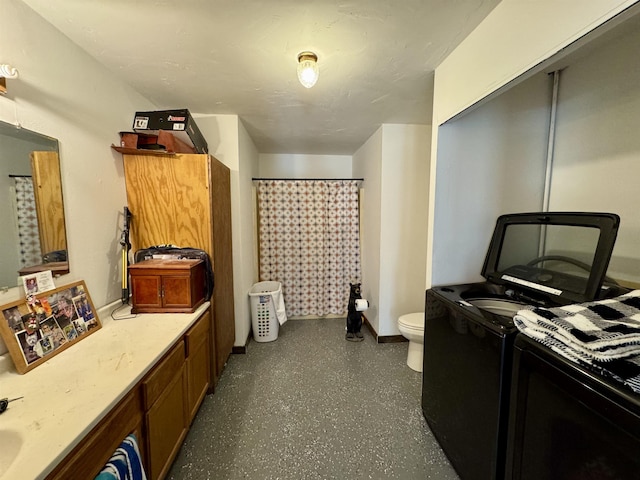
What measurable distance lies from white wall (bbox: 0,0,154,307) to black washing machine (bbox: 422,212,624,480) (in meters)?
2.06

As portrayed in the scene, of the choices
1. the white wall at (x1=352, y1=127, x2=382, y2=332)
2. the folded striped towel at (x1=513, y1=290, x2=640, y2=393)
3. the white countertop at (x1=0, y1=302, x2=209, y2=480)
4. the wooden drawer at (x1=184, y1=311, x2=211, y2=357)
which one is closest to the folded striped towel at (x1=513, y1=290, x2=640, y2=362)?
the folded striped towel at (x1=513, y1=290, x2=640, y2=393)

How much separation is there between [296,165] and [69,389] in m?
3.28

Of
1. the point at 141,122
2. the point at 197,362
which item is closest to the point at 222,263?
the point at 197,362

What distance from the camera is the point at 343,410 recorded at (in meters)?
1.75

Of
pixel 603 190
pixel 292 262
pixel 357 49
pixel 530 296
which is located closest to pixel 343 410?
pixel 530 296

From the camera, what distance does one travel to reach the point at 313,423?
1.64m

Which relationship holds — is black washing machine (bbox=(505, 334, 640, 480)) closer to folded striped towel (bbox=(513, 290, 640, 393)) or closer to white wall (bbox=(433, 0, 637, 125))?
folded striped towel (bbox=(513, 290, 640, 393))

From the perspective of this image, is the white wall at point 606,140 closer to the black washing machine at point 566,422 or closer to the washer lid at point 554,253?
the washer lid at point 554,253

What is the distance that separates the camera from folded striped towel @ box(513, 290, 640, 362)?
0.65 metres

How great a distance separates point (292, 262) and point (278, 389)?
61.4 inches

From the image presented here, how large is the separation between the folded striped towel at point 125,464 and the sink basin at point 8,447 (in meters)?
0.24

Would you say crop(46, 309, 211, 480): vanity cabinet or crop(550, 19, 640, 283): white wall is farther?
crop(550, 19, 640, 283): white wall

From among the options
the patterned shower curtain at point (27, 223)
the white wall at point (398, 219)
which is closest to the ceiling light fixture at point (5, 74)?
the patterned shower curtain at point (27, 223)

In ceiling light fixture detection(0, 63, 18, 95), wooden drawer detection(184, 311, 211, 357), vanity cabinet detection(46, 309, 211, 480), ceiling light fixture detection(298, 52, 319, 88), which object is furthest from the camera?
wooden drawer detection(184, 311, 211, 357)
